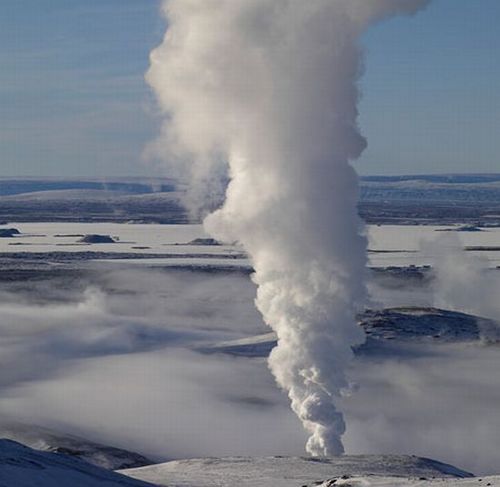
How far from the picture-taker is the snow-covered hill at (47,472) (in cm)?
3500

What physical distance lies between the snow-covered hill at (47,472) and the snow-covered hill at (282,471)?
3527mm

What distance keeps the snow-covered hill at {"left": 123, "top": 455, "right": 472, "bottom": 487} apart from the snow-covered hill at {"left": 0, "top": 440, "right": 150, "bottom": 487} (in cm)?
353

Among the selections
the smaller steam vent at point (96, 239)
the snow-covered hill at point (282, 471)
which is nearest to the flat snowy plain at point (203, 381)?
the snow-covered hill at point (282, 471)

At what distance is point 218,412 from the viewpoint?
224 ft

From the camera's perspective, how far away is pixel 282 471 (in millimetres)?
45594

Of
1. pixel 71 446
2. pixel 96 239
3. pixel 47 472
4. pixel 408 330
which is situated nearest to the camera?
pixel 47 472

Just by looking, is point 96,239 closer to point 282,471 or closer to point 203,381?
point 203,381

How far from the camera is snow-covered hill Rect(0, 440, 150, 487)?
115 feet

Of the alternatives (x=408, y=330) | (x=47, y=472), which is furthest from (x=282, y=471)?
(x=408, y=330)

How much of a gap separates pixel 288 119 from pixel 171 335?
4431cm

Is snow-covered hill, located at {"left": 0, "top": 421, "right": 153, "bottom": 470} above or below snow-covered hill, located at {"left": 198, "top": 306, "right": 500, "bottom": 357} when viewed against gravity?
below

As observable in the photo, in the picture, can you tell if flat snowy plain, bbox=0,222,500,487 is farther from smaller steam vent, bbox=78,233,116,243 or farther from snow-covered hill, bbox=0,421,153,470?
smaller steam vent, bbox=78,233,116,243

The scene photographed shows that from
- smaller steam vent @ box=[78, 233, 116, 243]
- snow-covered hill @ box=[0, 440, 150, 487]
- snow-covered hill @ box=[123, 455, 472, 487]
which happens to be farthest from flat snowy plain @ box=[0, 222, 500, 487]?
smaller steam vent @ box=[78, 233, 116, 243]

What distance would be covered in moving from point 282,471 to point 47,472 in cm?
1173
